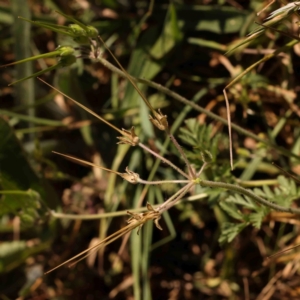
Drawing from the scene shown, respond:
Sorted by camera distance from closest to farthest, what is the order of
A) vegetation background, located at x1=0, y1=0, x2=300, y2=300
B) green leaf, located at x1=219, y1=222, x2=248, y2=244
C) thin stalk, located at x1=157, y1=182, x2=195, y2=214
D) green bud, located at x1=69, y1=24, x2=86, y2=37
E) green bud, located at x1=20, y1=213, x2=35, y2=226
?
thin stalk, located at x1=157, y1=182, x2=195, y2=214 → green bud, located at x1=69, y1=24, x2=86, y2=37 → green leaf, located at x1=219, y1=222, x2=248, y2=244 → green bud, located at x1=20, y1=213, x2=35, y2=226 → vegetation background, located at x1=0, y1=0, x2=300, y2=300

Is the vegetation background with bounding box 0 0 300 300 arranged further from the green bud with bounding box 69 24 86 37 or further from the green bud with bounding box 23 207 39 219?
the green bud with bounding box 69 24 86 37

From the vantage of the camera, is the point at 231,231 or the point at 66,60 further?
the point at 231,231

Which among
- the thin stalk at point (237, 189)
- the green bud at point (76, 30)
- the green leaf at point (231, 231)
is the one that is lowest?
the green leaf at point (231, 231)

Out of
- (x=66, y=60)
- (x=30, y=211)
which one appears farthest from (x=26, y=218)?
(x=66, y=60)

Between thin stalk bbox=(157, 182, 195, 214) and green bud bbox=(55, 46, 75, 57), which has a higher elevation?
green bud bbox=(55, 46, 75, 57)

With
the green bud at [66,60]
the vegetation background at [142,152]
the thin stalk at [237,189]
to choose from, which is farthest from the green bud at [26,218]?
the thin stalk at [237,189]

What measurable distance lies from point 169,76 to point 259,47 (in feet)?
1.19

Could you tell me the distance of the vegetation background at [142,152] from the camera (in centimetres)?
158

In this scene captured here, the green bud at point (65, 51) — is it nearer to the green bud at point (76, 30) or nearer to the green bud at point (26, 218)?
the green bud at point (76, 30)

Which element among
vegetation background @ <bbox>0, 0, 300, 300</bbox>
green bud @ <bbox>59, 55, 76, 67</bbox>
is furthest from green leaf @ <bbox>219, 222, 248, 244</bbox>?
green bud @ <bbox>59, 55, 76, 67</bbox>

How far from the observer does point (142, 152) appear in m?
1.68

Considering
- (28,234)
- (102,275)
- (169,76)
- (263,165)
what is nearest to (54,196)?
(28,234)

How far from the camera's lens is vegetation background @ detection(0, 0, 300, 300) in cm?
158

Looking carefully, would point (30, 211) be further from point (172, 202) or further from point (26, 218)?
point (172, 202)
